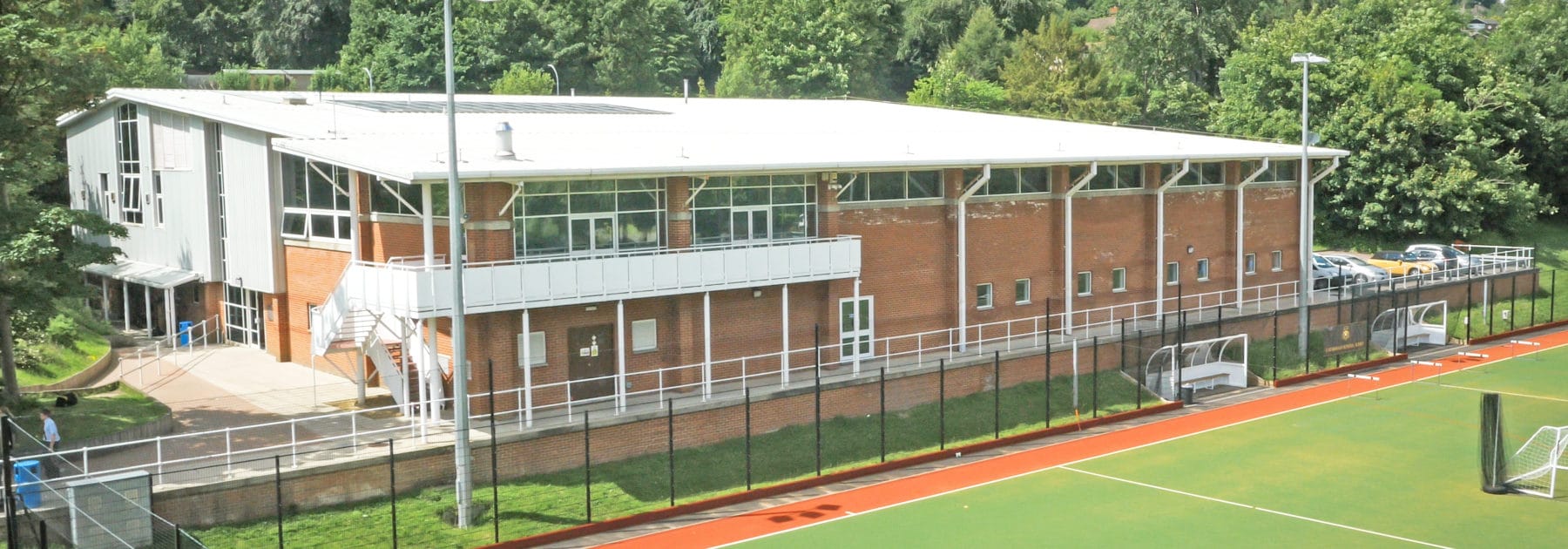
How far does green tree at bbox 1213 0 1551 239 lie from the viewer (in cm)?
6319

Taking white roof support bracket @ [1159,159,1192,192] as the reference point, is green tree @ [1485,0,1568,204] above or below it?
above

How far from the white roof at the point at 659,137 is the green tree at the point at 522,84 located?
86.8ft

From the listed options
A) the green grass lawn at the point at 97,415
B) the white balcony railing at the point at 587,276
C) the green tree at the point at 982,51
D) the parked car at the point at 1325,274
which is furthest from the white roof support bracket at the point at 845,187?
the green tree at the point at 982,51

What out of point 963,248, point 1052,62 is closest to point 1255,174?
point 963,248

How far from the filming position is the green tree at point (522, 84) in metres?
75.7

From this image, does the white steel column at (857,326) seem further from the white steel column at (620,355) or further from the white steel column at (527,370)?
the white steel column at (527,370)

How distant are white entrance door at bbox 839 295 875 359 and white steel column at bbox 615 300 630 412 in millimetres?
5162

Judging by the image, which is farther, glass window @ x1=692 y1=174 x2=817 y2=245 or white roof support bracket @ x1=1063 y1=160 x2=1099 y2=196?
white roof support bracket @ x1=1063 y1=160 x2=1099 y2=196

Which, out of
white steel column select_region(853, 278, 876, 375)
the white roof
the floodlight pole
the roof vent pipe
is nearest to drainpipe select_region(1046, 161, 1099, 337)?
the white roof

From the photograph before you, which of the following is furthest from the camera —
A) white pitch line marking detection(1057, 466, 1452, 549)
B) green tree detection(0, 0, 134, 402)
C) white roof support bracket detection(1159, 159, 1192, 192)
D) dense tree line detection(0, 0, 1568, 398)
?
dense tree line detection(0, 0, 1568, 398)

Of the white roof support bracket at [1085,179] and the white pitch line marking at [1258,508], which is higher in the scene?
the white roof support bracket at [1085,179]

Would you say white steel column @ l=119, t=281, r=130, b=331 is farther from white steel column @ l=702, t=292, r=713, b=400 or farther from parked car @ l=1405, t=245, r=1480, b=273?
parked car @ l=1405, t=245, r=1480, b=273

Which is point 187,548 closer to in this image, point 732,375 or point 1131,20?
point 732,375

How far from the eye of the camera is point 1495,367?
44312mm
